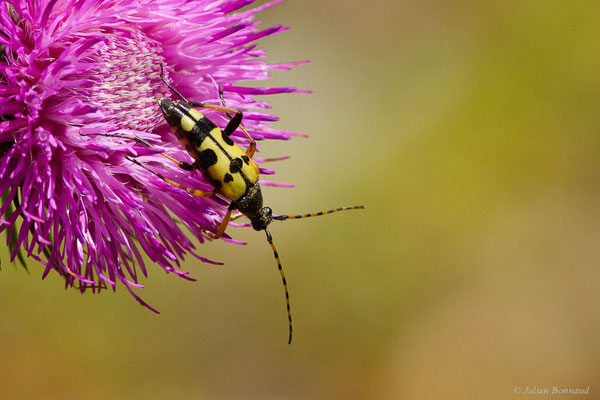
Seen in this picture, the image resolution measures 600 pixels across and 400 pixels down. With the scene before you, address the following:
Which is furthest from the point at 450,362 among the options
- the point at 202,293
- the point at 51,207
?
the point at 51,207

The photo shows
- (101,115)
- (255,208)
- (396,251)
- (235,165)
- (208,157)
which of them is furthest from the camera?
(396,251)

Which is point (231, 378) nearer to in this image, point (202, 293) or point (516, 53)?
point (202, 293)

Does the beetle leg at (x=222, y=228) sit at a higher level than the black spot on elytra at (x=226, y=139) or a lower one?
lower

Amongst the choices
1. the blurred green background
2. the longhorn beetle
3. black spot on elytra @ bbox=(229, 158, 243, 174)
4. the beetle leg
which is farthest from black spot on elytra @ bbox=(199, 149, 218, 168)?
the blurred green background

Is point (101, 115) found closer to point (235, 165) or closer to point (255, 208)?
point (235, 165)

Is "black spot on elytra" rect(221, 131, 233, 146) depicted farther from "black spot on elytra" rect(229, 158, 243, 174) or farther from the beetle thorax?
the beetle thorax

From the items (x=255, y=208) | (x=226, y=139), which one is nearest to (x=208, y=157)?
(x=226, y=139)

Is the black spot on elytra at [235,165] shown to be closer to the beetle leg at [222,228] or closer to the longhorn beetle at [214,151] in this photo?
the longhorn beetle at [214,151]

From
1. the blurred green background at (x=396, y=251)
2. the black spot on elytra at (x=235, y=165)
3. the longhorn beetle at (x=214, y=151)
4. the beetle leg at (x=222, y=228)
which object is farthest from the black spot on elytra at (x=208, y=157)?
the blurred green background at (x=396, y=251)
